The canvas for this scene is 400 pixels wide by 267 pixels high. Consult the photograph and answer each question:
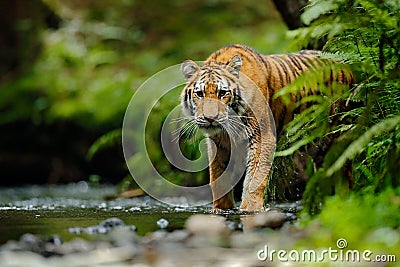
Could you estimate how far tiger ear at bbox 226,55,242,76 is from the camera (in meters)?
5.51

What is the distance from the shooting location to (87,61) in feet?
A: 45.3

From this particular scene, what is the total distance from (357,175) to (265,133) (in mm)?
1148

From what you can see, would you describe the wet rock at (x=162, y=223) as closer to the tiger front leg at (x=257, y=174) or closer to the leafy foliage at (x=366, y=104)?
the leafy foliage at (x=366, y=104)

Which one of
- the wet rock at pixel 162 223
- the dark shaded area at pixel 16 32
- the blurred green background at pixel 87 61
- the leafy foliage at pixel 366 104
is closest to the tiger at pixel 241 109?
the leafy foliage at pixel 366 104

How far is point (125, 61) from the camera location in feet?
46.4

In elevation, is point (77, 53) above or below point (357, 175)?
above

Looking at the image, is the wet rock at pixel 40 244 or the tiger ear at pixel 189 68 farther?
the tiger ear at pixel 189 68

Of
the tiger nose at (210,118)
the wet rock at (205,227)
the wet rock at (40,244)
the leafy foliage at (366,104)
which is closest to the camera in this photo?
the wet rock at (40,244)

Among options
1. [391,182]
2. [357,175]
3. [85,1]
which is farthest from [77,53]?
[391,182]

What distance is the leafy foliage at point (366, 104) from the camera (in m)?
3.70

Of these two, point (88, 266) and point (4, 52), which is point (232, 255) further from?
point (4, 52)

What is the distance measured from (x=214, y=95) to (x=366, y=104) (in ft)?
4.69

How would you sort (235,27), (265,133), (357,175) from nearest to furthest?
(357,175) → (265,133) → (235,27)

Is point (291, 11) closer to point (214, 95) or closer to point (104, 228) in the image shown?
point (214, 95)
